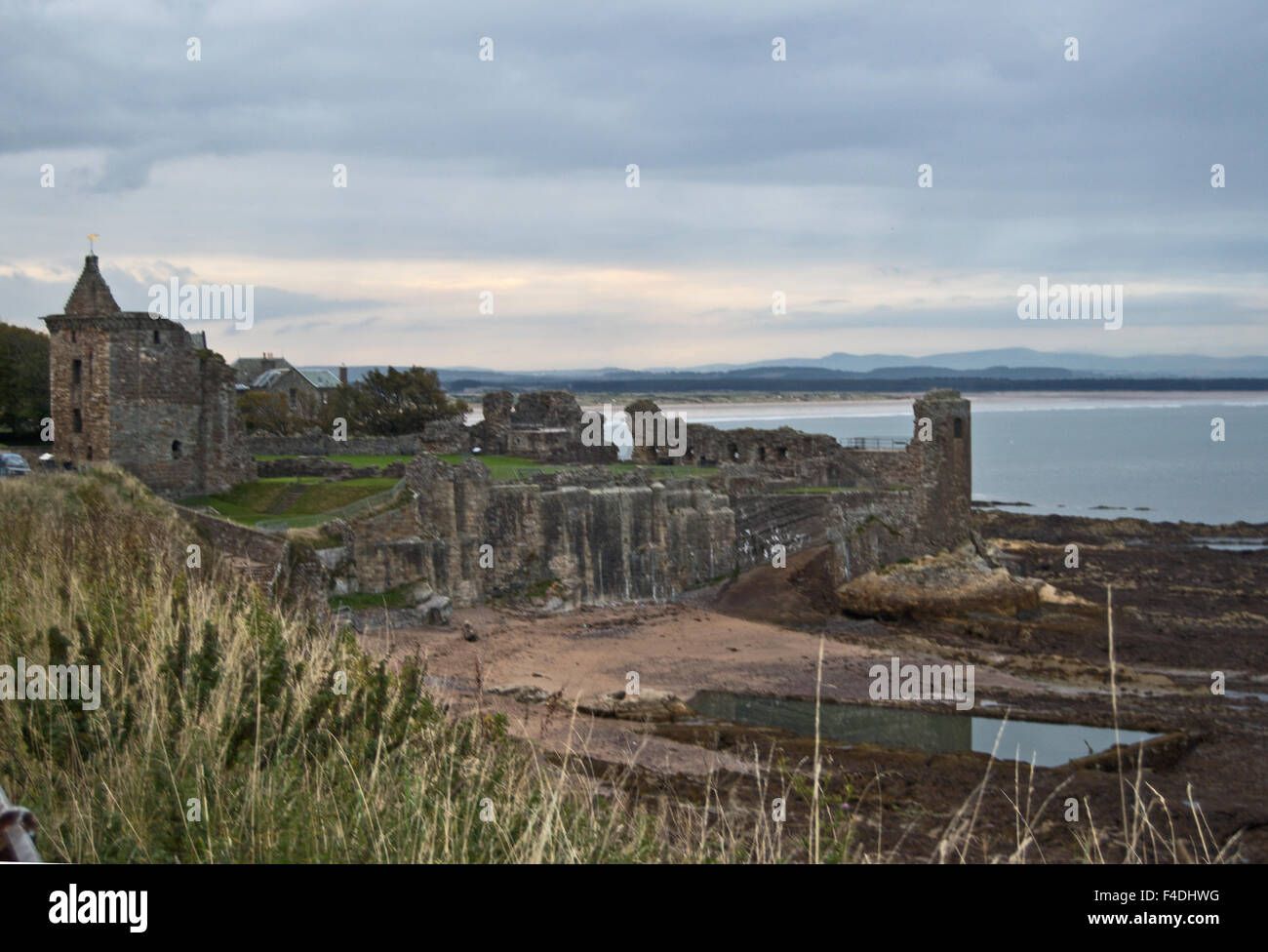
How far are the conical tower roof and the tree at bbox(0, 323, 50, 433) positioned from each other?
14.4 m

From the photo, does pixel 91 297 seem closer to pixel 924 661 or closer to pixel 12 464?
pixel 12 464

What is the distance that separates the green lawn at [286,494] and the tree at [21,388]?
14.8 meters

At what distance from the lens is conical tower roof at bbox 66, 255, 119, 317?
28.2 meters

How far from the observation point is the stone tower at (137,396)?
92.4 feet

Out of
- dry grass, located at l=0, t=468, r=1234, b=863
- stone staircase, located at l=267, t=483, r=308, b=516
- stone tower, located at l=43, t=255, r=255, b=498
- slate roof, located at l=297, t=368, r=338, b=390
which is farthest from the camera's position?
slate roof, located at l=297, t=368, r=338, b=390

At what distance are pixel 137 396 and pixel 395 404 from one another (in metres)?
25.5

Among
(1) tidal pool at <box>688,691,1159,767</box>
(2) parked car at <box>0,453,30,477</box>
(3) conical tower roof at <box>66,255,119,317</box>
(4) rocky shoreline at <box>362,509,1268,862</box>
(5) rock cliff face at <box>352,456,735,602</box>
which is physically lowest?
(1) tidal pool at <box>688,691,1159,767</box>

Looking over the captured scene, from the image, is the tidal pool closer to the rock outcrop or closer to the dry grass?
the rock outcrop

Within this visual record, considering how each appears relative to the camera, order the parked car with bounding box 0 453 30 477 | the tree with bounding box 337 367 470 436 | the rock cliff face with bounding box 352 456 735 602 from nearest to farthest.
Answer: the parked car with bounding box 0 453 30 477
the rock cliff face with bounding box 352 456 735 602
the tree with bounding box 337 367 470 436

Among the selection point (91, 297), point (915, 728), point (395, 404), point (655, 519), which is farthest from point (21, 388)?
point (915, 728)

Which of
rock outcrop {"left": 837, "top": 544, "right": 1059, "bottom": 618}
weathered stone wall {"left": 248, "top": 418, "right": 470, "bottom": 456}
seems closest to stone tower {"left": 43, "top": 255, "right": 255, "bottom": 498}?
weathered stone wall {"left": 248, "top": 418, "right": 470, "bottom": 456}

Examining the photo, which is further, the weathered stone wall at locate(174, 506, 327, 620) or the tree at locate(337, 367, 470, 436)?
the tree at locate(337, 367, 470, 436)

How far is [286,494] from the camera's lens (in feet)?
97.8
